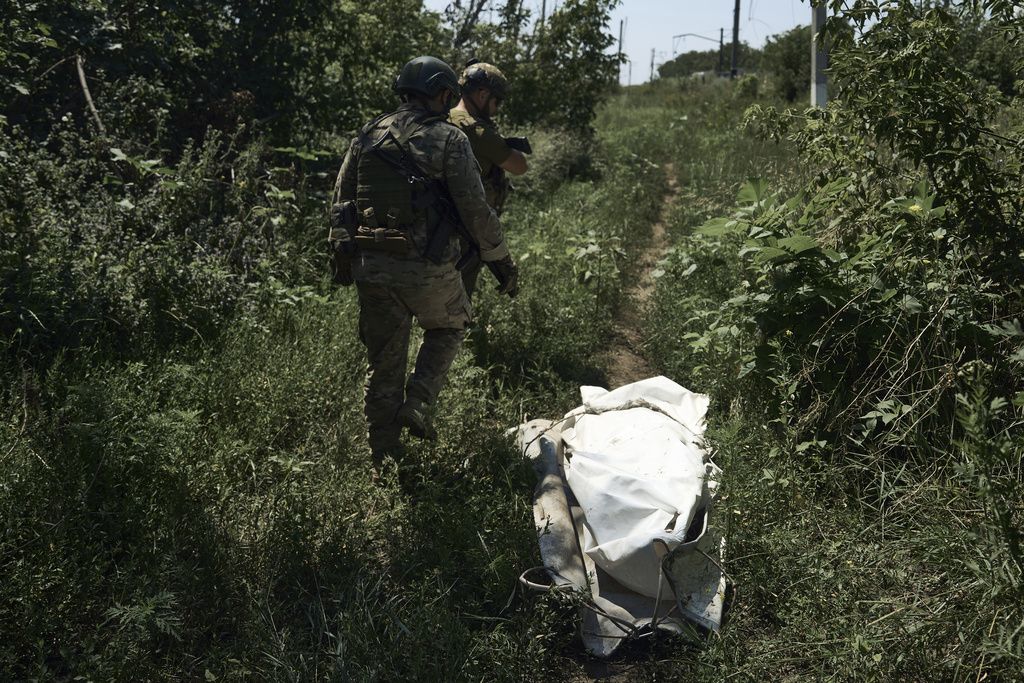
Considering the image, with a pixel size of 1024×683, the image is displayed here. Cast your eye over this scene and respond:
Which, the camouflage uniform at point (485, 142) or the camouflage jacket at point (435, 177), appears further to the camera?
the camouflage uniform at point (485, 142)

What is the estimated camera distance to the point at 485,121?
4879 millimetres

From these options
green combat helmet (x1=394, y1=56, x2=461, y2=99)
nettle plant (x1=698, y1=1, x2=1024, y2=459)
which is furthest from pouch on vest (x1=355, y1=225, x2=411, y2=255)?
nettle plant (x1=698, y1=1, x2=1024, y2=459)

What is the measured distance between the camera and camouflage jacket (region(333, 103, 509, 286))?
3.81m

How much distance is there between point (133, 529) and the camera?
3.21m

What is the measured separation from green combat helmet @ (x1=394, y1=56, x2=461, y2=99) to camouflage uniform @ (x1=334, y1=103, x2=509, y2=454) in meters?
0.09

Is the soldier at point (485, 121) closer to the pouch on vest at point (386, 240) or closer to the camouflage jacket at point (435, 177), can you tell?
the camouflage jacket at point (435, 177)

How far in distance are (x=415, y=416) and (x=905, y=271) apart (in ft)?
7.44

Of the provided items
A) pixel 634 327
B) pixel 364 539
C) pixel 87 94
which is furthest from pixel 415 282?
pixel 87 94

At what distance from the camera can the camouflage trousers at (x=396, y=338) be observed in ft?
13.1

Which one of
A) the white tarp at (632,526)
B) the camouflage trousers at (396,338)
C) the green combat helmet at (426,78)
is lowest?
the white tarp at (632,526)

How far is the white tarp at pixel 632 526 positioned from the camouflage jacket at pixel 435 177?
3.41ft

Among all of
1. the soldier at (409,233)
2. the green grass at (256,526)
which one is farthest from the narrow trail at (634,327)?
the soldier at (409,233)

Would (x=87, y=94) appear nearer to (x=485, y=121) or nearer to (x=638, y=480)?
(x=485, y=121)

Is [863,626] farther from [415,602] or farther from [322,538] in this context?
[322,538]
